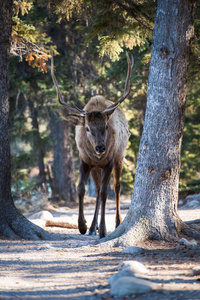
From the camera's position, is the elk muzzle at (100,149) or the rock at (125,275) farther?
the elk muzzle at (100,149)

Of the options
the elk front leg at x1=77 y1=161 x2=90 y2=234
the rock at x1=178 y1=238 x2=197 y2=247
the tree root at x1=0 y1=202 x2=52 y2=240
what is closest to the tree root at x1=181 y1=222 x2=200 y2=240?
the rock at x1=178 y1=238 x2=197 y2=247

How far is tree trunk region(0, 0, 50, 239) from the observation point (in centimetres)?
731

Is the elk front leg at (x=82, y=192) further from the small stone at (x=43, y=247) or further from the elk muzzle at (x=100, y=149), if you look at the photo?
the small stone at (x=43, y=247)

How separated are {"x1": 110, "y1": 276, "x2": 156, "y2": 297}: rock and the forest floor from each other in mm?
45

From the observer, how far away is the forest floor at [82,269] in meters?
3.74

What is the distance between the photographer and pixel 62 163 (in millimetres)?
17625

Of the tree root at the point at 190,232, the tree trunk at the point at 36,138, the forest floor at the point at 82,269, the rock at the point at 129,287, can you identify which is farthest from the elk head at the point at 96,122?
the tree trunk at the point at 36,138

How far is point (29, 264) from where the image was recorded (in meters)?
5.18

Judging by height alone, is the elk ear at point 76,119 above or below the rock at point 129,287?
above

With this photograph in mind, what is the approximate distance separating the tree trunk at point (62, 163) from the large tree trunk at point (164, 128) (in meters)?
11.6

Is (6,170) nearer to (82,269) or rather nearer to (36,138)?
(82,269)

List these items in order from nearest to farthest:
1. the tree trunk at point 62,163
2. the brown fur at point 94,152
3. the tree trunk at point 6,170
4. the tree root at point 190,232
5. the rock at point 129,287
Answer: the rock at point 129,287 < the tree root at point 190,232 < the tree trunk at point 6,170 < the brown fur at point 94,152 < the tree trunk at point 62,163

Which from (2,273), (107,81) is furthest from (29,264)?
(107,81)

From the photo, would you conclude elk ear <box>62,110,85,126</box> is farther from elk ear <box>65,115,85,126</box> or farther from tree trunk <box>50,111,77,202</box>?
tree trunk <box>50,111,77,202</box>
